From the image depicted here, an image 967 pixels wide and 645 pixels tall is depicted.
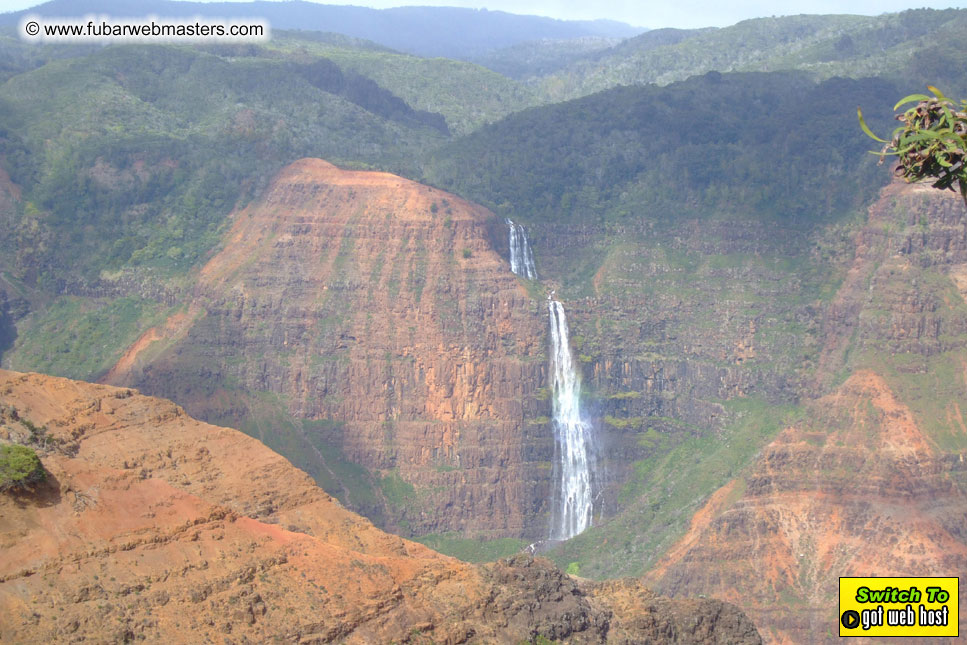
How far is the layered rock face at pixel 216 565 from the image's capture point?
29.4m

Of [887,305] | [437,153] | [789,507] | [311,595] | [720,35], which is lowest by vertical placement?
[789,507]

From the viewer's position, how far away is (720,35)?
186 meters

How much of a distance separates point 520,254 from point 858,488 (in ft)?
109

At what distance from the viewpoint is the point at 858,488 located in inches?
2709

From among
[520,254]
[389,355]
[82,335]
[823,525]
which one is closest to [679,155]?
[520,254]

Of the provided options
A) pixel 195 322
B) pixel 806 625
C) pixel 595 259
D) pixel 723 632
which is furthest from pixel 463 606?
pixel 595 259

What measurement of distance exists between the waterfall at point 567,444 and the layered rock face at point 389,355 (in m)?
0.93

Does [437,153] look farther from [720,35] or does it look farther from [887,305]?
[720,35]

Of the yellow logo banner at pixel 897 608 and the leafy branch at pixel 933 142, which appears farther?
the yellow logo banner at pixel 897 608

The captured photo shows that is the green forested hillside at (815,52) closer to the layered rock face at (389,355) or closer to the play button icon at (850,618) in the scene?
the layered rock face at (389,355)

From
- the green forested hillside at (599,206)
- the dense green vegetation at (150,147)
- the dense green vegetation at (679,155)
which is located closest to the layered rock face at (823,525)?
the green forested hillside at (599,206)

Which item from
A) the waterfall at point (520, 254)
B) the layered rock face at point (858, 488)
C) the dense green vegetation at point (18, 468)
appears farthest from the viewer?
the waterfall at point (520, 254)

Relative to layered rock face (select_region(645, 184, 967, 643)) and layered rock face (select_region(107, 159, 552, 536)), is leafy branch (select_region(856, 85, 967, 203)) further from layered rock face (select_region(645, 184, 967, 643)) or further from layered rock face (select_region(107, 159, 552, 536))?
layered rock face (select_region(107, 159, 552, 536))

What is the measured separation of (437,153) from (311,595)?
79.1 meters
